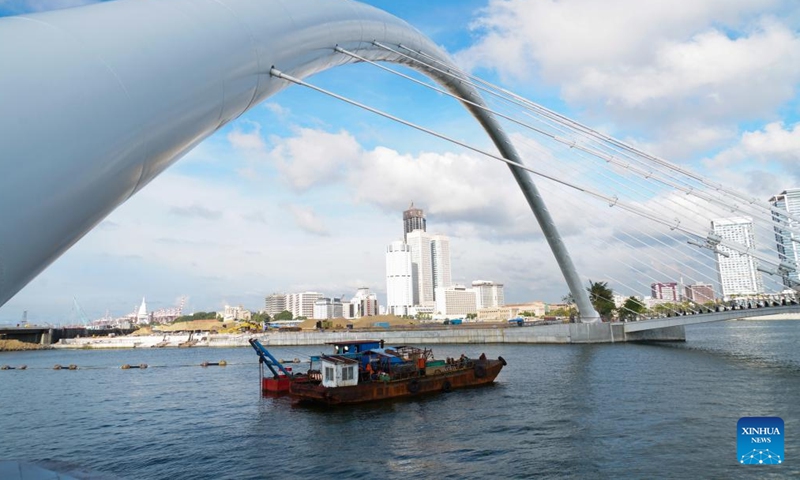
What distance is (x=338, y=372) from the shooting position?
28156mm

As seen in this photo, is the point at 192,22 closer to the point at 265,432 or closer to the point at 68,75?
the point at 68,75

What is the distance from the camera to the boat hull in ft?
90.6

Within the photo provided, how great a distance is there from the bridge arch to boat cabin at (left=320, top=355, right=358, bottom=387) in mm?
24114

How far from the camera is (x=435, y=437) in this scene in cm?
1995

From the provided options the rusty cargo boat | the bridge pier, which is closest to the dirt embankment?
the rusty cargo boat

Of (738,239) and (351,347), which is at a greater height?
(738,239)

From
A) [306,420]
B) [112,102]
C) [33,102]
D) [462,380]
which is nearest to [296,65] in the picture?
[112,102]

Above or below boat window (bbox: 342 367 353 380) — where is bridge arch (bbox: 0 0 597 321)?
above

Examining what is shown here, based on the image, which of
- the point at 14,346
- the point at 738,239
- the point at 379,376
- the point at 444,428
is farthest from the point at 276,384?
the point at 14,346

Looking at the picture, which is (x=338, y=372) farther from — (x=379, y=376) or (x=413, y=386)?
(x=413, y=386)

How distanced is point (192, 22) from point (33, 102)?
187 centimetres

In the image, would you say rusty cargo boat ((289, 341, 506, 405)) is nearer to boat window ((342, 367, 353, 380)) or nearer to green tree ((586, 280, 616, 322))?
boat window ((342, 367, 353, 380))

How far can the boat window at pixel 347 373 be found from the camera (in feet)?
93.0

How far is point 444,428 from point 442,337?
58.1m
